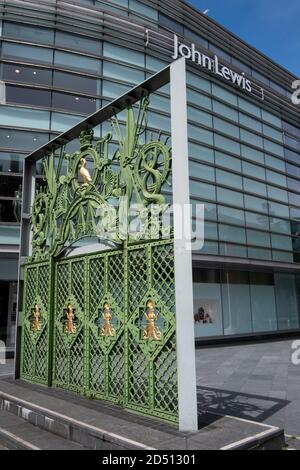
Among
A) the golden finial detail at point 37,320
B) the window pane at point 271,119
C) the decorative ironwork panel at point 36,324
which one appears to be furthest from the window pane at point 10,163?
the window pane at point 271,119

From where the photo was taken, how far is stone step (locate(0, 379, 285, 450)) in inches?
176

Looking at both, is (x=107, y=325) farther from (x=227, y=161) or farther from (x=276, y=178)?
A: (x=276, y=178)

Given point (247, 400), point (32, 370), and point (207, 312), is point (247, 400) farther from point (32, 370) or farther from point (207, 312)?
point (207, 312)

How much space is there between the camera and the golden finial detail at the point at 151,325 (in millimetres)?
5599

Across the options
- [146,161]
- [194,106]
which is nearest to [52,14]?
[194,106]

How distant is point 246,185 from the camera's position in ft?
70.4

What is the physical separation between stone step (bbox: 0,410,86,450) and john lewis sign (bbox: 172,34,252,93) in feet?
58.5

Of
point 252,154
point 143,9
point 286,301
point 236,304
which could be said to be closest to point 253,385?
point 236,304

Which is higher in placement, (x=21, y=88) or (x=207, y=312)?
(x=21, y=88)

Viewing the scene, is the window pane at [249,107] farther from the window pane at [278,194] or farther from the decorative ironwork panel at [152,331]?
the decorative ironwork panel at [152,331]

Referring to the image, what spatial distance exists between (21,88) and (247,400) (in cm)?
1422

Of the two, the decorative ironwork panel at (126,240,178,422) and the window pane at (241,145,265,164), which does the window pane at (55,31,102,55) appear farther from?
the decorative ironwork panel at (126,240,178,422)

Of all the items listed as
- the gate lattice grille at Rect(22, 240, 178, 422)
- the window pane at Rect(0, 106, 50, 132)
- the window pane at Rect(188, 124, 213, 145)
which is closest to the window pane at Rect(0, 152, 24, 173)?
the window pane at Rect(0, 106, 50, 132)

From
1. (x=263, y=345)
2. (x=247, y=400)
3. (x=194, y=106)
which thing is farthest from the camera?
(x=194, y=106)
